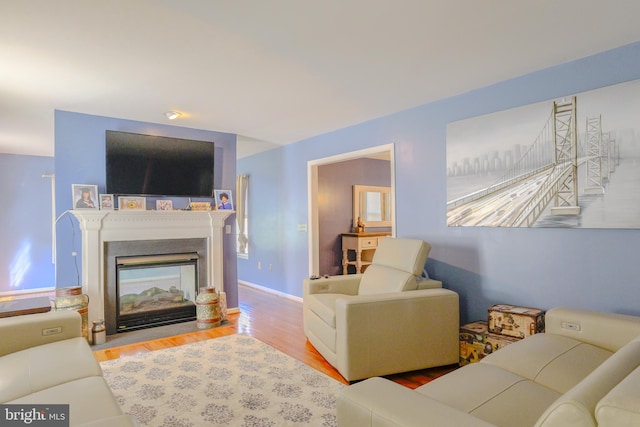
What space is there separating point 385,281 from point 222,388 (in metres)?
1.52

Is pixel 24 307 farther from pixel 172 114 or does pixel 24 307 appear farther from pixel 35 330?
pixel 172 114

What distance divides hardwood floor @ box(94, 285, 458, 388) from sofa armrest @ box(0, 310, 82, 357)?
1161mm

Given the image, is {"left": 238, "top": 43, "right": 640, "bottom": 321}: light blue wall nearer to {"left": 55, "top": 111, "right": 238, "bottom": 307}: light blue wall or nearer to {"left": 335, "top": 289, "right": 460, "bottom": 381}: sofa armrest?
{"left": 335, "top": 289, "right": 460, "bottom": 381}: sofa armrest

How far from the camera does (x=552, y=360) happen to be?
5.93 ft

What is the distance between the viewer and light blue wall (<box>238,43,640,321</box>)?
2.49 m

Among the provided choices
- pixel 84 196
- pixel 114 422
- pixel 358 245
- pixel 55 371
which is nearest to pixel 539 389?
pixel 114 422

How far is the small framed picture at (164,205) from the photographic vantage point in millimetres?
4375

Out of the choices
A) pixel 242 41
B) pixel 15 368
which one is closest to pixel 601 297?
pixel 242 41

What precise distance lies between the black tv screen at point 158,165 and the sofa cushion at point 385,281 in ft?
7.68

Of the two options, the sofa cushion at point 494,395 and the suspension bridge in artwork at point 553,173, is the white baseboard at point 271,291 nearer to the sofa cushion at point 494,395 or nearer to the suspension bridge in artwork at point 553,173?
the suspension bridge in artwork at point 553,173

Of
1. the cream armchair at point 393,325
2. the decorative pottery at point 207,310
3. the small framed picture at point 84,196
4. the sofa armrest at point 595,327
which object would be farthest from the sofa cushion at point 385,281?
the small framed picture at point 84,196

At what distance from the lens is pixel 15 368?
181 centimetres

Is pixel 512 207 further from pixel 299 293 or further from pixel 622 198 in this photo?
pixel 299 293

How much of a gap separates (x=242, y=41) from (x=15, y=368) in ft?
7.27
